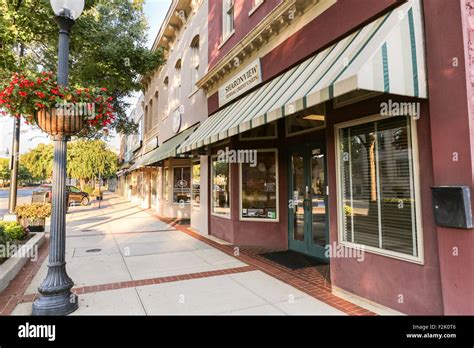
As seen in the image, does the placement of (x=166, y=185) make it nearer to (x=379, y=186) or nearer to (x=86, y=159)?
(x=379, y=186)

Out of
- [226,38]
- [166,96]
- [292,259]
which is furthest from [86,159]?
[292,259]

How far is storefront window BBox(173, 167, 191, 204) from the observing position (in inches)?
611

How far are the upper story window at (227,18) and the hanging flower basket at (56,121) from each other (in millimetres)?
6183

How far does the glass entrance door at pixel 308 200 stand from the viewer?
23.0 feet

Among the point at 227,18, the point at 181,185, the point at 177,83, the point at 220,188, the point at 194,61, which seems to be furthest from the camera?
the point at 181,185

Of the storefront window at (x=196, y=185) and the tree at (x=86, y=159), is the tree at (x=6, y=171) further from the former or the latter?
the storefront window at (x=196, y=185)

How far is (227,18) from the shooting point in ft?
31.2

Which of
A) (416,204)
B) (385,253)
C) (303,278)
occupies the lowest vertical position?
(303,278)

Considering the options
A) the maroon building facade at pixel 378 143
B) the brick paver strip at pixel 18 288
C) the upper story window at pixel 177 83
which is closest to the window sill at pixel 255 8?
the maroon building facade at pixel 378 143

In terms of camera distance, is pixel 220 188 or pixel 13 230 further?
pixel 220 188

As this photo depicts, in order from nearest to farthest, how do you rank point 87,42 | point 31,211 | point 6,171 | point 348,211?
point 348,211, point 31,211, point 87,42, point 6,171

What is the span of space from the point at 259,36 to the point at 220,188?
4.65 m

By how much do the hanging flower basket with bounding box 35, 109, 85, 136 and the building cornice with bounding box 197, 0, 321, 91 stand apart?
445cm
